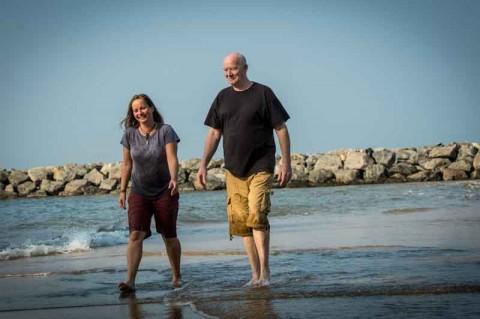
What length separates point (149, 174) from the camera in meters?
6.79

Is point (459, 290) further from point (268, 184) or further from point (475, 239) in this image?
point (475, 239)

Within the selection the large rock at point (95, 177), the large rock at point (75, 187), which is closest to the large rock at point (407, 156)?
the large rock at point (95, 177)

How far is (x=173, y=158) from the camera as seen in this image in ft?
22.0

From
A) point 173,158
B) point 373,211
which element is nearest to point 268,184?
point 173,158

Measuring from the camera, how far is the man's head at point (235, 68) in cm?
646

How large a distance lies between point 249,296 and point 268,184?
1070 mm

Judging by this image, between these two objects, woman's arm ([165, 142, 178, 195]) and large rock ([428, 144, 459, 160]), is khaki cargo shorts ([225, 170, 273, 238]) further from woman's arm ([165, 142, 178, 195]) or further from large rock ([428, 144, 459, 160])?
large rock ([428, 144, 459, 160])

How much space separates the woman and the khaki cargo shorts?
0.49 m

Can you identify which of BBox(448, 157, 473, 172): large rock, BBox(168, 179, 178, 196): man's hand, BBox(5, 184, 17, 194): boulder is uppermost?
BBox(168, 179, 178, 196): man's hand

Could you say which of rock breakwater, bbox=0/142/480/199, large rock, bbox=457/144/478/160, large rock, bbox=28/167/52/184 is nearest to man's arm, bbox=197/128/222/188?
rock breakwater, bbox=0/142/480/199

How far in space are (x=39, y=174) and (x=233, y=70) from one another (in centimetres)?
3695

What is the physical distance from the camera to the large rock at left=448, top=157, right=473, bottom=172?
122 ft

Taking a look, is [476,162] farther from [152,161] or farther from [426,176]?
[152,161]

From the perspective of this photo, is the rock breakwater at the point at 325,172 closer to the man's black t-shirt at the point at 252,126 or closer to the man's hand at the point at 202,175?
the man's hand at the point at 202,175
